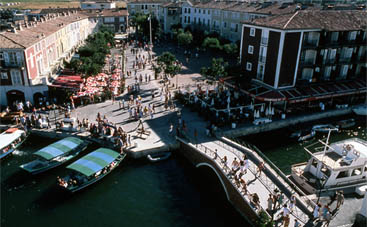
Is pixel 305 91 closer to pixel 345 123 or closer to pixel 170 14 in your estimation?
pixel 345 123

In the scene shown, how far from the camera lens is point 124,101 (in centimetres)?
4384

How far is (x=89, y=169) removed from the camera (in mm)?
28438

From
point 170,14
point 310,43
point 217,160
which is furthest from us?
point 170,14

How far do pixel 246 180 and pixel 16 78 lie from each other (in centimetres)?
3407

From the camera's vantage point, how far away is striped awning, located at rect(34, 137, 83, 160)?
1193 inches

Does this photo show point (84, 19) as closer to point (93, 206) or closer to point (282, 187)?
point (93, 206)

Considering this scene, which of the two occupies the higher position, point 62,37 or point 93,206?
point 62,37

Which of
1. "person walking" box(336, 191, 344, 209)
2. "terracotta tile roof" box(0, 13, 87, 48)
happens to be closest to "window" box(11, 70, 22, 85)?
"terracotta tile roof" box(0, 13, 87, 48)

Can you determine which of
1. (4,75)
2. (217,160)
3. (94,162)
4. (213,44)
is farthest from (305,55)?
(4,75)

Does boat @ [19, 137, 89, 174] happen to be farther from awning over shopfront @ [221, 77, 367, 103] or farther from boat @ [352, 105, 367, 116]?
boat @ [352, 105, 367, 116]

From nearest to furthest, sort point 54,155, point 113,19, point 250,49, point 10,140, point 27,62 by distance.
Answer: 1. point 54,155
2. point 10,140
3. point 27,62
4. point 250,49
5. point 113,19

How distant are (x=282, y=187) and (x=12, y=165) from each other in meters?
27.7

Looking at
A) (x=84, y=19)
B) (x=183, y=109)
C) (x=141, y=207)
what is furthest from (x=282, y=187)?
(x=84, y=19)

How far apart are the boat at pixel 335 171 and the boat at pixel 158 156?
43.5 feet
